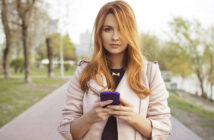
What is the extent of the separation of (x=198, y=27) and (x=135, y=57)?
2521 centimetres

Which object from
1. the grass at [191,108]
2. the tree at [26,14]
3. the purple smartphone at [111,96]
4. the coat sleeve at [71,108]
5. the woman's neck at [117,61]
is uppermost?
the tree at [26,14]

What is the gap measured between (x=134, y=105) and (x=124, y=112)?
189 mm

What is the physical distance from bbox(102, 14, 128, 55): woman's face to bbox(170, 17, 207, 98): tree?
25.2 metres

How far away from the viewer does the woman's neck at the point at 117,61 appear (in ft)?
5.70

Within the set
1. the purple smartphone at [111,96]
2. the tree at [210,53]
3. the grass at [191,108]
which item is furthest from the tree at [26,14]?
the tree at [210,53]

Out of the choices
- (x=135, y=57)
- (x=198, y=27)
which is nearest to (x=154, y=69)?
(x=135, y=57)

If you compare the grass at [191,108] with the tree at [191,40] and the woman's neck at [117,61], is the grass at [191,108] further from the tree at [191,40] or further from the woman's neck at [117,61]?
the tree at [191,40]

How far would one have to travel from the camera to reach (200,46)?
24.8m

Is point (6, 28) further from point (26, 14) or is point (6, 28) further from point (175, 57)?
point (175, 57)

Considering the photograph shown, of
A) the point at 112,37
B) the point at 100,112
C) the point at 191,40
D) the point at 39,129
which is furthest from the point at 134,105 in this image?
the point at 191,40

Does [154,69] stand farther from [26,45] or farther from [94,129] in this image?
[26,45]

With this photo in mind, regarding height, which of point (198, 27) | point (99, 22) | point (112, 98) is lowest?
point (112, 98)

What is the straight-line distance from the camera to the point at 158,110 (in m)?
1.54

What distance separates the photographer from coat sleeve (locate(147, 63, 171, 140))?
5.01ft
